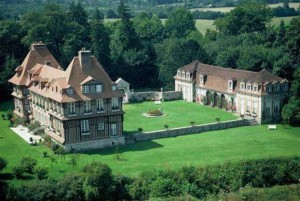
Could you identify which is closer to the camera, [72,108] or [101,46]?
[72,108]

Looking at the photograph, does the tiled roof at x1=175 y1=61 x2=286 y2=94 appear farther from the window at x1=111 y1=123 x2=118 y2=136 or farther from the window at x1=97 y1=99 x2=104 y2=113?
the window at x1=97 y1=99 x2=104 y2=113

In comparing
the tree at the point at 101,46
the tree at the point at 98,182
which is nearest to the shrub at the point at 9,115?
the tree at the point at 101,46

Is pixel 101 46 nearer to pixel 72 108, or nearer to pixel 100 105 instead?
pixel 100 105

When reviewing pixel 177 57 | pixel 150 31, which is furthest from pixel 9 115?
pixel 150 31

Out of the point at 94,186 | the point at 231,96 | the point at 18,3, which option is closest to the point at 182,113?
the point at 231,96

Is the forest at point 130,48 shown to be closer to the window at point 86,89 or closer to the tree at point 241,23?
the tree at point 241,23

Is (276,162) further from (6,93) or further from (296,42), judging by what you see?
(6,93)
